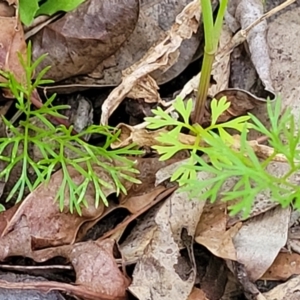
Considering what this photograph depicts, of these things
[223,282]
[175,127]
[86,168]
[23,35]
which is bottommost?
[223,282]

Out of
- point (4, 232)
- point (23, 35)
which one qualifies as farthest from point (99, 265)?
point (23, 35)

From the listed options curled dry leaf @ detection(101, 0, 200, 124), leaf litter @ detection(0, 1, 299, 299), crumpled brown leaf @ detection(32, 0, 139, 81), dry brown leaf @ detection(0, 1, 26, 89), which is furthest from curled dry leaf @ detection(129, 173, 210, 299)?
dry brown leaf @ detection(0, 1, 26, 89)

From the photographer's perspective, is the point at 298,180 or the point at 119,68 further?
the point at 119,68

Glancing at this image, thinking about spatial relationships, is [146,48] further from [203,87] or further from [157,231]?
[157,231]

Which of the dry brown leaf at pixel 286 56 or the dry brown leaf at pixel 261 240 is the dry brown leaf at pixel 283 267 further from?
the dry brown leaf at pixel 286 56

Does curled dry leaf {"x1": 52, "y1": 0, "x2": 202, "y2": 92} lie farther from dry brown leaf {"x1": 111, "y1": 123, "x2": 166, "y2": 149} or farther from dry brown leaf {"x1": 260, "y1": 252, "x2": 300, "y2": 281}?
dry brown leaf {"x1": 260, "y1": 252, "x2": 300, "y2": 281}

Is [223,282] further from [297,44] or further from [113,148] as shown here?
[297,44]
